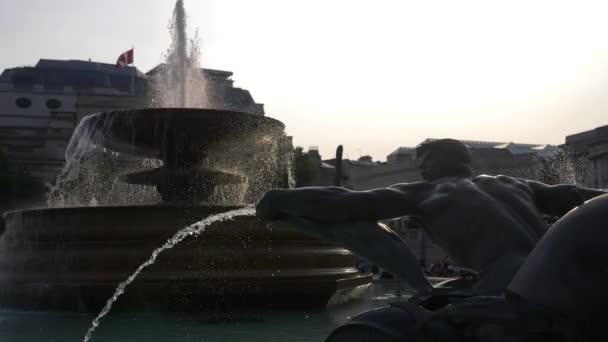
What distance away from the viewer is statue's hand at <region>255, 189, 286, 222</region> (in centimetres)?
329

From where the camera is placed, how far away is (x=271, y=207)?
3.30 metres

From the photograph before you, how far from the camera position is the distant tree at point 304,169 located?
167ft

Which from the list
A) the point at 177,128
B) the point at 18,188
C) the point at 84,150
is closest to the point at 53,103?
the point at 18,188

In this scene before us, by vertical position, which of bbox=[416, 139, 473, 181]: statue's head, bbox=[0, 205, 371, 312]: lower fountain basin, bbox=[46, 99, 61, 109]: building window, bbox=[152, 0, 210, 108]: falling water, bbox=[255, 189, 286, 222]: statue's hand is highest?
bbox=[46, 99, 61, 109]: building window

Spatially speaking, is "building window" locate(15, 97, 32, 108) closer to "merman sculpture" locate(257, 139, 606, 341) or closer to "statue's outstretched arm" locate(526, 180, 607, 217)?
"merman sculpture" locate(257, 139, 606, 341)

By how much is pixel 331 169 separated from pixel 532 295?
181 feet

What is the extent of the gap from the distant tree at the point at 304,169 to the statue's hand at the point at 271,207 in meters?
46.6

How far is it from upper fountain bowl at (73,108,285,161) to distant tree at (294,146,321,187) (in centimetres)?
3856

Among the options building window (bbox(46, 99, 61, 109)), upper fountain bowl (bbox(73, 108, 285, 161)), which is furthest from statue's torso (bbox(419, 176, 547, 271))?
building window (bbox(46, 99, 61, 109))

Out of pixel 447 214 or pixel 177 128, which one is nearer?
pixel 447 214

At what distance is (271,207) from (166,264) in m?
4.52

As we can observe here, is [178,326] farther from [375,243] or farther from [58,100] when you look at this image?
[58,100]

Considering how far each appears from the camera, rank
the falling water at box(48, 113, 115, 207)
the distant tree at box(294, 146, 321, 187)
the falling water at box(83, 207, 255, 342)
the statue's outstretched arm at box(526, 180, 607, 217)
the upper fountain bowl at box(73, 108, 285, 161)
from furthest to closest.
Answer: the distant tree at box(294, 146, 321, 187) → the falling water at box(48, 113, 115, 207) → the upper fountain bowl at box(73, 108, 285, 161) → the falling water at box(83, 207, 255, 342) → the statue's outstretched arm at box(526, 180, 607, 217)

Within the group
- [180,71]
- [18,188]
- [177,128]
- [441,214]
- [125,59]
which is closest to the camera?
[441,214]
